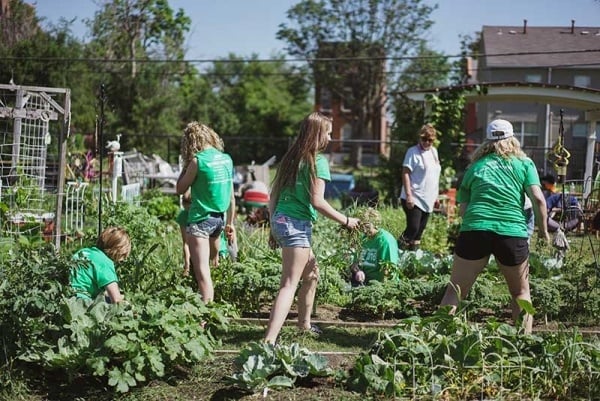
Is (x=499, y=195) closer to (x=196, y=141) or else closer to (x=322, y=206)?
(x=322, y=206)

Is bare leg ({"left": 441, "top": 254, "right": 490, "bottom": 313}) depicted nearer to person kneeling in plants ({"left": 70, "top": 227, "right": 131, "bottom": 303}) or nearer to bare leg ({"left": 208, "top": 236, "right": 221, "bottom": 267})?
bare leg ({"left": 208, "top": 236, "right": 221, "bottom": 267})

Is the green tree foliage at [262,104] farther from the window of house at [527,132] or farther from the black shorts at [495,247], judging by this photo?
the black shorts at [495,247]

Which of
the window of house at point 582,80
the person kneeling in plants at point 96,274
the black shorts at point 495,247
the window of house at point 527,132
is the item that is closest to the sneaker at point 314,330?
the black shorts at point 495,247

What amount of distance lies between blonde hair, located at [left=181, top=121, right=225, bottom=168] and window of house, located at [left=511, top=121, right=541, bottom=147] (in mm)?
29457

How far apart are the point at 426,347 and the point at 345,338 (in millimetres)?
1481

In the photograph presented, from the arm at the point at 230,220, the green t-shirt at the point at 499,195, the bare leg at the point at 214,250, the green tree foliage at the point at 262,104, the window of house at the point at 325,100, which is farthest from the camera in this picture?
the window of house at the point at 325,100

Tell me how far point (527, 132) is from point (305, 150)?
31.7 metres

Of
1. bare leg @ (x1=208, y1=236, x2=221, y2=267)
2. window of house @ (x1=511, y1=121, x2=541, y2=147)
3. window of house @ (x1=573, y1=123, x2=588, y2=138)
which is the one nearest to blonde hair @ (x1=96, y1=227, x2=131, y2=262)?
bare leg @ (x1=208, y1=236, x2=221, y2=267)

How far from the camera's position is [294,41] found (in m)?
50.7

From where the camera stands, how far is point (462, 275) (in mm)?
4770

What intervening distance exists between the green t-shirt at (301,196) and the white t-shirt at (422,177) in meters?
3.55

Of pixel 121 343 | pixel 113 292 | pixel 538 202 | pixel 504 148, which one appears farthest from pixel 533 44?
pixel 121 343

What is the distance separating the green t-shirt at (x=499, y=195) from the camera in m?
4.68

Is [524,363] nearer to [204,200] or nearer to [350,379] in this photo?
[350,379]
